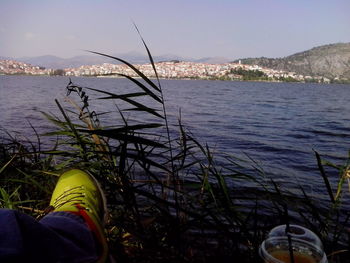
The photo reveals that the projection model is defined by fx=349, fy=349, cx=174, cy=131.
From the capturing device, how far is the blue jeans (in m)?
1.23

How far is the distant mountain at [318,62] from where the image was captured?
118m

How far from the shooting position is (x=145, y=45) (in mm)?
2229

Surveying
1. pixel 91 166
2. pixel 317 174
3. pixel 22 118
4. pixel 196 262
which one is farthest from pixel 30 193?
pixel 22 118

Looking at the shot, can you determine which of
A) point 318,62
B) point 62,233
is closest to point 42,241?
point 62,233

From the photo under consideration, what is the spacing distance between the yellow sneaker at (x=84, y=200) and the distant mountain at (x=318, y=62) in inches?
4668

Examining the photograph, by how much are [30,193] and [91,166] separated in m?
0.85

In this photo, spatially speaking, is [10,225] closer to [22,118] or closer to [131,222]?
[131,222]

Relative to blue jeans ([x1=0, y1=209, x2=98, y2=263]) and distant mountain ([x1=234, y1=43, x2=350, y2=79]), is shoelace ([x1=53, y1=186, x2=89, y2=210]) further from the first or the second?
distant mountain ([x1=234, y1=43, x2=350, y2=79])

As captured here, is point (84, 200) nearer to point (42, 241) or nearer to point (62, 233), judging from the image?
point (62, 233)

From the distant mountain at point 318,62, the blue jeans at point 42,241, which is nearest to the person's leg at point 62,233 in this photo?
the blue jeans at point 42,241

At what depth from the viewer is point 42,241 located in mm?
1344

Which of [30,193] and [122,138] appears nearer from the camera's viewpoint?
[122,138]

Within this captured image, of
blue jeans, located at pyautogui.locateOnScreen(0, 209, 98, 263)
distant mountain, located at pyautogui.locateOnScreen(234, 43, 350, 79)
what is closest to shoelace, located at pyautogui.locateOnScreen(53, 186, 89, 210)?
blue jeans, located at pyautogui.locateOnScreen(0, 209, 98, 263)

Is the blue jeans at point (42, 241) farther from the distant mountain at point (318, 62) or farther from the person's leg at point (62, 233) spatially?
the distant mountain at point (318, 62)
